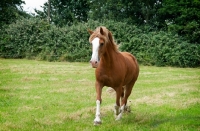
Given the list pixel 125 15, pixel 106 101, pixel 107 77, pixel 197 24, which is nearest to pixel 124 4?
pixel 125 15

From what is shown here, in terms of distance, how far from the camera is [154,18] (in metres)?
31.2

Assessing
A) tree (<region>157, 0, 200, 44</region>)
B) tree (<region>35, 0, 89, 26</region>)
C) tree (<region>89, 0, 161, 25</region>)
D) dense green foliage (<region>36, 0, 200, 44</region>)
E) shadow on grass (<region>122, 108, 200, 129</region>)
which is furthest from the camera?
tree (<region>35, 0, 89, 26</region>)

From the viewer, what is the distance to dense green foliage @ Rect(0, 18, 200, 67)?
85.8ft

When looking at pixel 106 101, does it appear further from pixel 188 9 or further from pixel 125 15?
pixel 125 15

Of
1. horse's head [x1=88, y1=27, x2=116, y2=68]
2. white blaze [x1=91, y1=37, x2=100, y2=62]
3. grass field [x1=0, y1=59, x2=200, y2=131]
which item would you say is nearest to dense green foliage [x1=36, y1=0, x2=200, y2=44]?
grass field [x1=0, y1=59, x2=200, y2=131]

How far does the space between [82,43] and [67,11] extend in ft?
40.2

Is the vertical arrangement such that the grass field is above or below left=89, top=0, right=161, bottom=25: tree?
below

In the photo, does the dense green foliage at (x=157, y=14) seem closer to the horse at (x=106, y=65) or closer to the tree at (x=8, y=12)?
the tree at (x=8, y=12)

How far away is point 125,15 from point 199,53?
9.72 m

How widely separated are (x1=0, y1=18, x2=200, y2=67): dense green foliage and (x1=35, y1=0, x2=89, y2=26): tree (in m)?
8.39

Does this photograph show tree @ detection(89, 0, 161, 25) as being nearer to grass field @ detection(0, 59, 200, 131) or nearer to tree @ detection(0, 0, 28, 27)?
tree @ detection(0, 0, 28, 27)

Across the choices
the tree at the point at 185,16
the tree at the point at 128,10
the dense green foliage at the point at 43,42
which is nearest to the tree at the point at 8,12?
the dense green foliage at the point at 43,42

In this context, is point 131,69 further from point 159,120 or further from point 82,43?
point 82,43

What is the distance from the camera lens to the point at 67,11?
3994 centimetres
